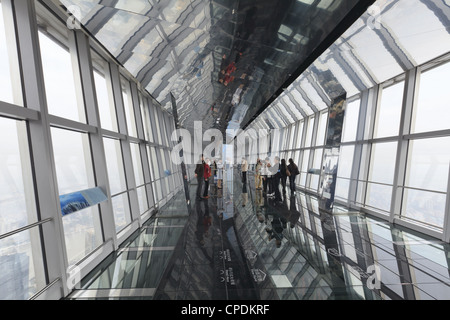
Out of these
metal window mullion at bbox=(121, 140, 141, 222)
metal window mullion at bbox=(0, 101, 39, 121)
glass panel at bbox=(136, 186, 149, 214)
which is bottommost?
glass panel at bbox=(136, 186, 149, 214)

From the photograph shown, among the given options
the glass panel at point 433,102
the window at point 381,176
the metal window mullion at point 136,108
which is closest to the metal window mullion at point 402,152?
the glass panel at point 433,102

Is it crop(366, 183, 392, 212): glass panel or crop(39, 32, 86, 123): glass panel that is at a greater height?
crop(39, 32, 86, 123): glass panel

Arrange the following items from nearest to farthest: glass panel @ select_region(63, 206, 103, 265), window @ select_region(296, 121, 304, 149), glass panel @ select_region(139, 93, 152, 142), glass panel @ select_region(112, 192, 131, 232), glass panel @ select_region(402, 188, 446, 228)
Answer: glass panel @ select_region(63, 206, 103, 265), glass panel @ select_region(402, 188, 446, 228), glass panel @ select_region(112, 192, 131, 232), glass panel @ select_region(139, 93, 152, 142), window @ select_region(296, 121, 304, 149)

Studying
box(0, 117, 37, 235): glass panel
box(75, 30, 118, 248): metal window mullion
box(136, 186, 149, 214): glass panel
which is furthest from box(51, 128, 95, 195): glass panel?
box(136, 186, 149, 214): glass panel

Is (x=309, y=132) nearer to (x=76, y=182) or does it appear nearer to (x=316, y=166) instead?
(x=316, y=166)

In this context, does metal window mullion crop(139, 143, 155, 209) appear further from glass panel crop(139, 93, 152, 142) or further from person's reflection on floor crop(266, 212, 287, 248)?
person's reflection on floor crop(266, 212, 287, 248)

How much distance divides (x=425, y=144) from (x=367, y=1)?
18.8ft

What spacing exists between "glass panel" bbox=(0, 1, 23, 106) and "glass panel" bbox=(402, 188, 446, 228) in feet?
30.5

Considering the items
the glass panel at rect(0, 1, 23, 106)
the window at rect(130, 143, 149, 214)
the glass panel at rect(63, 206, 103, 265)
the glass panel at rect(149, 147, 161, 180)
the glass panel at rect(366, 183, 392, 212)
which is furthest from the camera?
the glass panel at rect(149, 147, 161, 180)

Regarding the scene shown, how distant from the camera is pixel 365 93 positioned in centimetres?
1151

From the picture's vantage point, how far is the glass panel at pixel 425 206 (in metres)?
7.23

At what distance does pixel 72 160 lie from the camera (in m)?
5.44

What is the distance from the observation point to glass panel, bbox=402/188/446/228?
23.7ft
